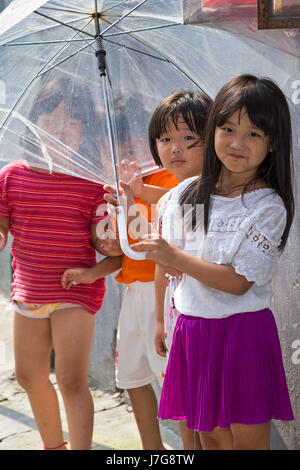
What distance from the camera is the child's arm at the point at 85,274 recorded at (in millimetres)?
2771

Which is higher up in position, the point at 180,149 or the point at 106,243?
the point at 180,149

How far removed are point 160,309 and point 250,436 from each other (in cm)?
64

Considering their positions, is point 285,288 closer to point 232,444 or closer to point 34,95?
point 232,444

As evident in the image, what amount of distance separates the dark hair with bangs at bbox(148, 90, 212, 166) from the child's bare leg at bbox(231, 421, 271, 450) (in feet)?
3.47

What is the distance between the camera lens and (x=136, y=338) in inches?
113

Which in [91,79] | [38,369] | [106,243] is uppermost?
[91,79]

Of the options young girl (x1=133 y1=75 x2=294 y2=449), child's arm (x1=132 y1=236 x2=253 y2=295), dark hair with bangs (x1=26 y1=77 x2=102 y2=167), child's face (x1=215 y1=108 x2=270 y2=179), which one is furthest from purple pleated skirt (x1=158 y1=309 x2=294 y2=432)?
dark hair with bangs (x1=26 y1=77 x2=102 y2=167)

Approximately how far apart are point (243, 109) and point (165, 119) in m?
0.45

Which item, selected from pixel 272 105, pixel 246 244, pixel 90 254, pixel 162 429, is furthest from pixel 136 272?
pixel 162 429

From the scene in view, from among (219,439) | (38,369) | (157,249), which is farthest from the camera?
(38,369)

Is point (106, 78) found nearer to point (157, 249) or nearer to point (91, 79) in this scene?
point (91, 79)

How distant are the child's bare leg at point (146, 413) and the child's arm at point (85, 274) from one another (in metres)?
0.53

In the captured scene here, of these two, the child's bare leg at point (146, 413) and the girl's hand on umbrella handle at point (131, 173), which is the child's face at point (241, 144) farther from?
the child's bare leg at point (146, 413)

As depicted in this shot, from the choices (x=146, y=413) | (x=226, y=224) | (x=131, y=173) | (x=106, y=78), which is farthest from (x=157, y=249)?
(x=146, y=413)
